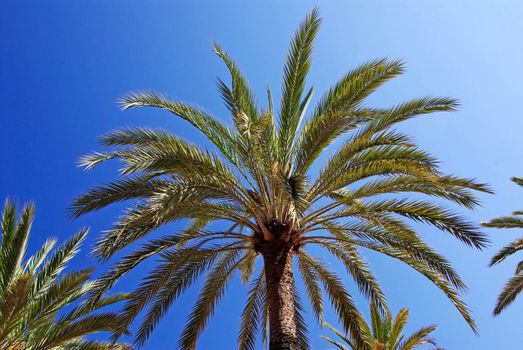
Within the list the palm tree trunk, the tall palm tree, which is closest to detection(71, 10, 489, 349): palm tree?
the palm tree trunk

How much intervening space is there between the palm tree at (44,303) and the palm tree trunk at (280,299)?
294cm

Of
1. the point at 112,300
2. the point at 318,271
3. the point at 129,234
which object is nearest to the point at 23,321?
the point at 112,300

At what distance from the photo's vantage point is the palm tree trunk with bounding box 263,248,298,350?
10164 mm

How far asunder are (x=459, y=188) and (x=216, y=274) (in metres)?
5.49

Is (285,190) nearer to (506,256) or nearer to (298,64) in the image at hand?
(298,64)

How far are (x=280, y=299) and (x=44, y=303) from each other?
14.7ft

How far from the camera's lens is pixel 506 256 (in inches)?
717

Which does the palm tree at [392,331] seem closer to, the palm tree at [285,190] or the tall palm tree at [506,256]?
the palm tree at [285,190]

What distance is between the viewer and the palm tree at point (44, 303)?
1019 cm

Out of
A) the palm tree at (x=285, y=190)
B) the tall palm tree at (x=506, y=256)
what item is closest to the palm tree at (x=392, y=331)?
the palm tree at (x=285, y=190)

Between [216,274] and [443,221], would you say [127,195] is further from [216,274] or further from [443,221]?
[443,221]

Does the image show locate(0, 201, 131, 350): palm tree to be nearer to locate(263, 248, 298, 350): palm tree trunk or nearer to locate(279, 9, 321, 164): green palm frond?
locate(263, 248, 298, 350): palm tree trunk

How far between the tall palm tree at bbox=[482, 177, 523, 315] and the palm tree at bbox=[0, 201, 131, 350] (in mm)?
12487

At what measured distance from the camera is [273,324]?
10.4 meters
